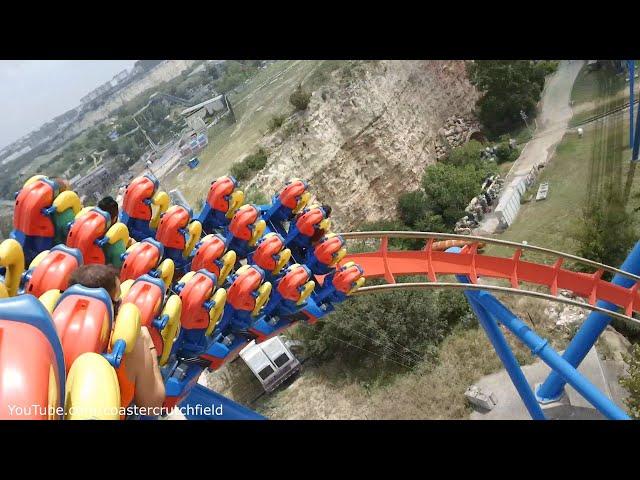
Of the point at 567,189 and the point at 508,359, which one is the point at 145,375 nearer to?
the point at 508,359

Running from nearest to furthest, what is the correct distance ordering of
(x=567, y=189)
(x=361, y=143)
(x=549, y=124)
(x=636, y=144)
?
(x=636, y=144), (x=567, y=189), (x=361, y=143), (x=549, y=124)

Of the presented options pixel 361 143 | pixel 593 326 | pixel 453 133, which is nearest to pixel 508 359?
pixel 593 326

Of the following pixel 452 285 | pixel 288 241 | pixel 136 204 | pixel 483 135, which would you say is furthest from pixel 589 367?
pixel 483 135

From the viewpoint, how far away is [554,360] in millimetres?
6480

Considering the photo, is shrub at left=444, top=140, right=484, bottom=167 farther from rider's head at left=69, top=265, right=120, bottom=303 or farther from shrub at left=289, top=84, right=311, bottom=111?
rider's head at left=69, top=265, right=120, bottom=303

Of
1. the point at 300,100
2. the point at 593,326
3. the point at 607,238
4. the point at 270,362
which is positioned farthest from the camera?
the point at 300,100

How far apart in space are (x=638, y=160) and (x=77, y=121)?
57426 mm

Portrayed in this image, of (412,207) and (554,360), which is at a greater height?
(554,360)

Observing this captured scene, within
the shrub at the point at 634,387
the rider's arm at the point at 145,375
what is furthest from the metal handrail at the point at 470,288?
the rider's arm at the point at 145,375

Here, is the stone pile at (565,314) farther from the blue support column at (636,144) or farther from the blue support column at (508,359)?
the blue support column at (636,144)

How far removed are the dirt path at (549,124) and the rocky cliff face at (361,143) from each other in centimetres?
451

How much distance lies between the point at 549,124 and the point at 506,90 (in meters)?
3.53
